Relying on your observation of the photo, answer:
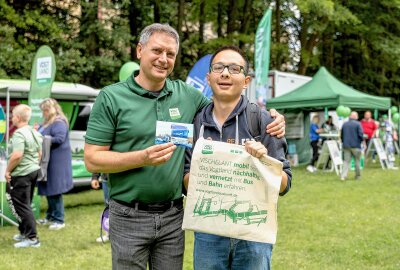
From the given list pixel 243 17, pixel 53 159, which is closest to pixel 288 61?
pixel 243 17

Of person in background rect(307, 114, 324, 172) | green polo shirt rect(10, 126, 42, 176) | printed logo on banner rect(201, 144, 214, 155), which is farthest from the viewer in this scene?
person in background rect(307, 114, 324, 172)

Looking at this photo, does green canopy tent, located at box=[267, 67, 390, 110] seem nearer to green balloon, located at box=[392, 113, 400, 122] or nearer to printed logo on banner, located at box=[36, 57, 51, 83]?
green balloon, located at box=[392, 113, 400, 122]

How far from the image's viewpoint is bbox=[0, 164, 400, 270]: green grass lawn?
588 centimetres

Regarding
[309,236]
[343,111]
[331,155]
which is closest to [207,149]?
[309,236]

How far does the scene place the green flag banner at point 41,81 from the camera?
8.48 metres

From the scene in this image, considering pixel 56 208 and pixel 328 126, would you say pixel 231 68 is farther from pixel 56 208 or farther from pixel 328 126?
pixel 328 126

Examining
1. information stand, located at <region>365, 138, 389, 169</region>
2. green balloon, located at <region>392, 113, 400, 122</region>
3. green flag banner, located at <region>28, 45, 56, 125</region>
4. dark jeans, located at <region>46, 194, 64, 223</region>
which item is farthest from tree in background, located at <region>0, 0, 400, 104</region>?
dark jeans, located at <region>46, 194, 64, 223</region>

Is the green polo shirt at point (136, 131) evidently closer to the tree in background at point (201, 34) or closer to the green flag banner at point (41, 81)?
the green flag banner at point (41, 81)

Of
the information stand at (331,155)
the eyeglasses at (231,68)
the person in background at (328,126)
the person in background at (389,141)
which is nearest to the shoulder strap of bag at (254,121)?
the eyeglasses at (231,68)

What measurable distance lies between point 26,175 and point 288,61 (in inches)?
781

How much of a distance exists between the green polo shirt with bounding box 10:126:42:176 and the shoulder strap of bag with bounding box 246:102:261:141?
4670mm

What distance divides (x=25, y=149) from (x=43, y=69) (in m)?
2.34

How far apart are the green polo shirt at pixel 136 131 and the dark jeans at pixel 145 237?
0.26 feet

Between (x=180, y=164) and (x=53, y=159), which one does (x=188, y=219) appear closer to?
(x=180, y=164)
